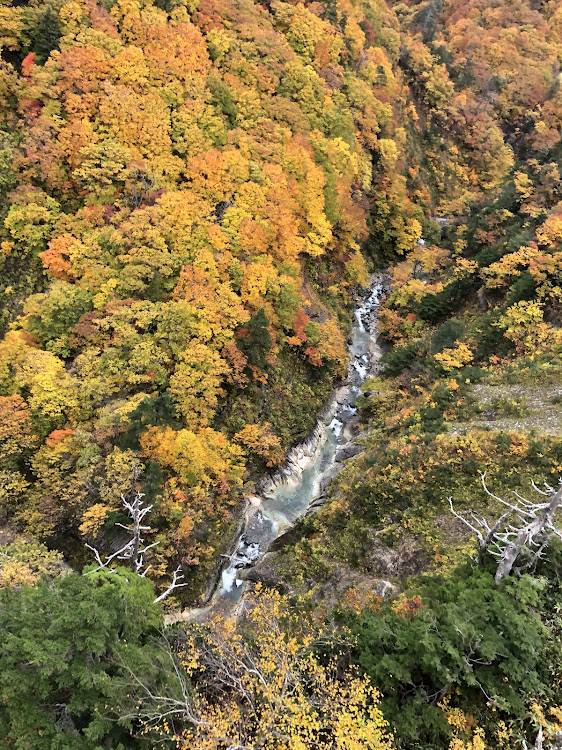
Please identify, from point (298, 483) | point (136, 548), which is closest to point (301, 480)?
point (298, 483)

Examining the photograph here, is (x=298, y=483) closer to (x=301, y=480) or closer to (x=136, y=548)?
(x=301, y=480)

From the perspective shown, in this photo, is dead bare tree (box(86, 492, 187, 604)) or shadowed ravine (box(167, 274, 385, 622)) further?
shadowed ravine (box(167, 274, 385, 622))

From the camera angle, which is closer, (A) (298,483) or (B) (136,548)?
(B) (136,548)

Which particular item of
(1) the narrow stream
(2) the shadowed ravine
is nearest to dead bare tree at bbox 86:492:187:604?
(2) the shadowed ravine

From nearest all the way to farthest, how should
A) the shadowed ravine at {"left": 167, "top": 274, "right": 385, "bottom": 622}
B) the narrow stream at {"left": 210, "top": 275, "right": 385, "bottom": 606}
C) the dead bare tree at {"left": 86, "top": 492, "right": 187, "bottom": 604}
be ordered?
the dead bare tree at {"left": 86, "top": 492, "right": 187, "bottom": 604}
the shadowed ravine at {"left": 167, "top": 274, "right": 385, "bottom": 622}
the narrow stream at {"left": 210, "top": 275, "right": 385, "bottom": 606}

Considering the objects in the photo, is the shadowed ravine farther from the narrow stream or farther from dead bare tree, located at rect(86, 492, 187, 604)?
dead bare tree, located at rect(86, 492, 187, 604)

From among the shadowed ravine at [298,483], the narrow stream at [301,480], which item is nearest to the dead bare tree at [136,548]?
the shadowed ravine at [298,483]

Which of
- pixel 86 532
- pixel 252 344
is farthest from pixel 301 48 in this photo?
pixel 86 532

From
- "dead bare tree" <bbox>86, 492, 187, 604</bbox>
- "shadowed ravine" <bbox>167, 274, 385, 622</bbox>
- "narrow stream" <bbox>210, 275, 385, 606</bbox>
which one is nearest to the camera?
"dead bare tree" <bbox>86, 492, 187, 604</bbox>
